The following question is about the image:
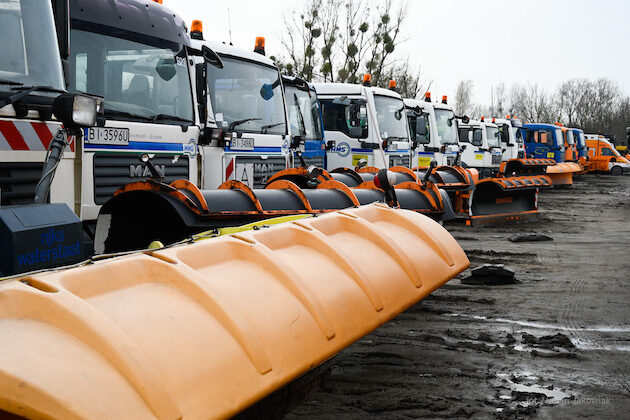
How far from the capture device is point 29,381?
1.61m

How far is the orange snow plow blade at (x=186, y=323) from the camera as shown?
1.72 metres

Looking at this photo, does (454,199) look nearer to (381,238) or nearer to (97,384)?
(381,238)

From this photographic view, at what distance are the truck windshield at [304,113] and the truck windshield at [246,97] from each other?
3.33 meters

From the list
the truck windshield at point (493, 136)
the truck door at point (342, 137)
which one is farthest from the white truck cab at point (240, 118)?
the truck windshield at point (493, 136)

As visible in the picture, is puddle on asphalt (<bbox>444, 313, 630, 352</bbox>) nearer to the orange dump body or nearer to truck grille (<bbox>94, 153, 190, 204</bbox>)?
truck grille (<bbox>94, 153, 190, 204</bbox>)

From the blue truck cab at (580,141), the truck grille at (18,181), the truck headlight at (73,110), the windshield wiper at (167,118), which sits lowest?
the blue truck cab at (580,141)

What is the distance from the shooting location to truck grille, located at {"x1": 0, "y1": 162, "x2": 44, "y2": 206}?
3492 millimetres

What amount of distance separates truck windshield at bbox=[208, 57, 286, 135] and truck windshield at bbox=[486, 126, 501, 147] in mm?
20671

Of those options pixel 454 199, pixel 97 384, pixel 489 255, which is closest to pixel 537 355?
pixel 97 384

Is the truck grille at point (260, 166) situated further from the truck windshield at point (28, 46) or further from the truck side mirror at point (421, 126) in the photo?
the truck side mirror at point (421, 126)

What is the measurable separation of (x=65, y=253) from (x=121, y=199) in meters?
1.80

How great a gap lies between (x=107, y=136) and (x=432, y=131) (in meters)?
13.7

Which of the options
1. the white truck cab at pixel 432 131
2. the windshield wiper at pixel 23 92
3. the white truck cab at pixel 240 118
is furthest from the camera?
the white truck cab at pixel 432 131

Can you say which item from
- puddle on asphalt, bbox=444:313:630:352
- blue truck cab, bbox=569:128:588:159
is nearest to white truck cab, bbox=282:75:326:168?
puddle on asphalt, bbox=444:313:630:352
